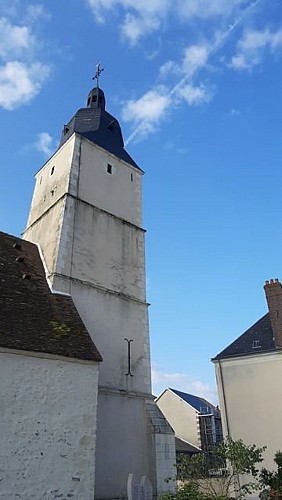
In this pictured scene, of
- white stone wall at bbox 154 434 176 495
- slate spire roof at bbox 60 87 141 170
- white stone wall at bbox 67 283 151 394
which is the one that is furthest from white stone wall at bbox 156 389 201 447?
slate spire roof at bbox 60 87 141 170

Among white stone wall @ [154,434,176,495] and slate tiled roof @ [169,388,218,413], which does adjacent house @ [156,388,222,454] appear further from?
white stone wall @ [154,434,176,495]

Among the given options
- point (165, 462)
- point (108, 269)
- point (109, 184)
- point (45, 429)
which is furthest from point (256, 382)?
point (45, 429)

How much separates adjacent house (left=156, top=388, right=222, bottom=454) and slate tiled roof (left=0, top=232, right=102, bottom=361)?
18.1 m

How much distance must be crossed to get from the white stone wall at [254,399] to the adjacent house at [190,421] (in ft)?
31.9

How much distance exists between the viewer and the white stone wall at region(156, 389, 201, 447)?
25.5 m

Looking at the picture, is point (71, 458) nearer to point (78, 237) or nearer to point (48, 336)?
point (48, 336)

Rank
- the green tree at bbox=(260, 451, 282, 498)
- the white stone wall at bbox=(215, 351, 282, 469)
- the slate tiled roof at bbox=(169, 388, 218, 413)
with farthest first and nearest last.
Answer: the slate tiled roof at bbox=(169, 388, 218, 413)
the white stone wall at bbox=(215, 351, 282, 469)
the green tree at bbox=(260, 451, 282, 498)

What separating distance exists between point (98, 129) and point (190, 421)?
2016 centimetres

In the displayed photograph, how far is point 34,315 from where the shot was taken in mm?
8312

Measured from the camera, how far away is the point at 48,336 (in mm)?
7844

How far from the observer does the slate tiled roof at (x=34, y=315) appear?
293 inches

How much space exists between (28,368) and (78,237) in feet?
16.6

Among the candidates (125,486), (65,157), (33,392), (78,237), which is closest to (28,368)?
(33,392)

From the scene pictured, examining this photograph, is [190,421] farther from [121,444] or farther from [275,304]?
[121,444]
